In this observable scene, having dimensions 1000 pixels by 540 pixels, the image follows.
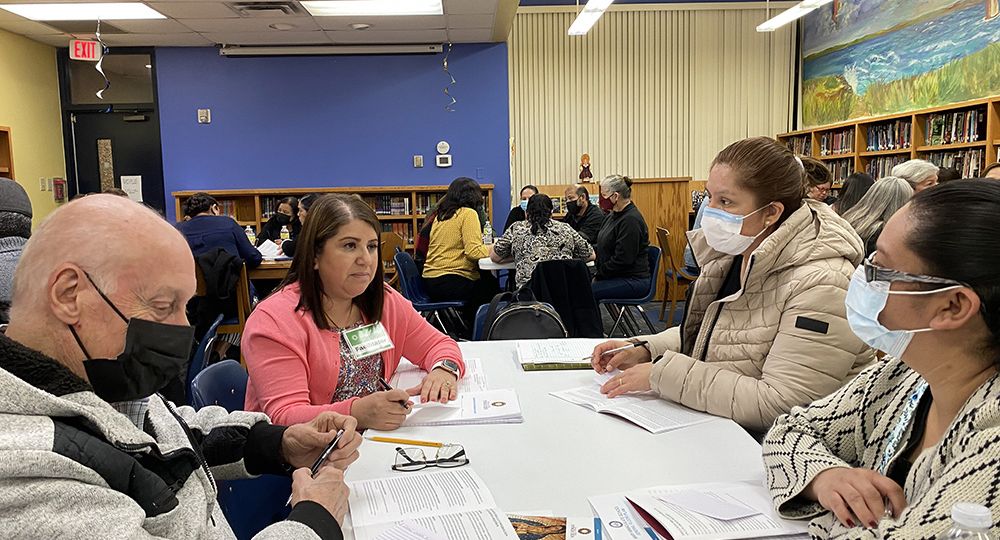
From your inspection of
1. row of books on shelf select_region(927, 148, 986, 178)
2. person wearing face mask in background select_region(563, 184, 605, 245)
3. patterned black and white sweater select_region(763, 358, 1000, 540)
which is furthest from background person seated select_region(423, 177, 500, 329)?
row of books on shelf select_region(927, 148, 986, 178)

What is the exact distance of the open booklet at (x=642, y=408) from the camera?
184 centimetres

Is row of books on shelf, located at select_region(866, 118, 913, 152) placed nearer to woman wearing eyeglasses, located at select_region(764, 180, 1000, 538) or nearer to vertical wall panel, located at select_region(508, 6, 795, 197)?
vertical wall panel, located at select_region(508, 6, 795, 197)

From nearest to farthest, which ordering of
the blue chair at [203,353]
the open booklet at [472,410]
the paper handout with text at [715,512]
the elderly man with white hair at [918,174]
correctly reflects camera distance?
the paper handout with text at [715,512] → the open booklet at [472,410] → the blue chair at [203,353] → the elderly man with white hair at [918,174]

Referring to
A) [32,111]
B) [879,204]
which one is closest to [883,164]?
[879,204]

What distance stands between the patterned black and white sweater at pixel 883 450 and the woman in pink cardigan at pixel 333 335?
95cm

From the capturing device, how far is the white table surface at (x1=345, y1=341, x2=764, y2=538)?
150 centimetres

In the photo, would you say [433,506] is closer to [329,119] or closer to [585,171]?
[329,119]

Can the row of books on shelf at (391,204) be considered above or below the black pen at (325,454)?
above

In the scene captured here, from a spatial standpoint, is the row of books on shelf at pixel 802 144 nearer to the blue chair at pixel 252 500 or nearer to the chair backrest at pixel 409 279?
the chair backrest at pixel 409 279

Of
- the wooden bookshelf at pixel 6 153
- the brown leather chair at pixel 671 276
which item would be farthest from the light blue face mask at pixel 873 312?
the wooden bookshelf at pixel 6 153

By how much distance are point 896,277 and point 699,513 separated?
55 centimetres

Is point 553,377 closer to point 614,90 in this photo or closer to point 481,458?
point 481,458

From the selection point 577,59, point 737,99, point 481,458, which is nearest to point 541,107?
point 577,59

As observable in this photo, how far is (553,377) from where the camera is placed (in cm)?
233
